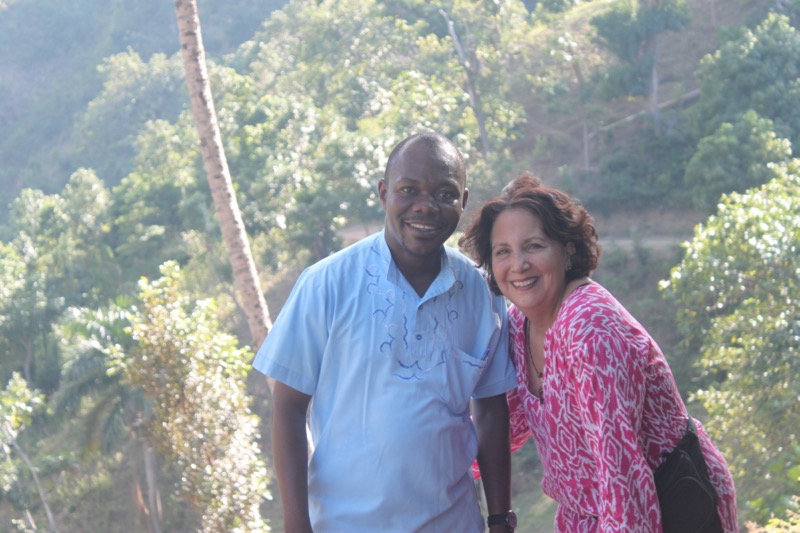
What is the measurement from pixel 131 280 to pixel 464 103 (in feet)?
30.0

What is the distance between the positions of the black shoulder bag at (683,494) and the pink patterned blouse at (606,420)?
0.03 metres

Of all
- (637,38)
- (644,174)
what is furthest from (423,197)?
(637,38)

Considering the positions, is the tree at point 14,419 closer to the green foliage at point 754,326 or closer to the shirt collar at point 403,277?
the green foliage at point 754,326

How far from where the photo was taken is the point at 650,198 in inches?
901

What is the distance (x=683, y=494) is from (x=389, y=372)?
0.75 metres

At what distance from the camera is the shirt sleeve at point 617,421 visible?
2.03 m

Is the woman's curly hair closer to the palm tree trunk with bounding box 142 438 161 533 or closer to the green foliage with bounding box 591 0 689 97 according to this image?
the palm tree trunk with bounding box 142 438 161 533

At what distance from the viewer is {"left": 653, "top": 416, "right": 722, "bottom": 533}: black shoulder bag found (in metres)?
2.11

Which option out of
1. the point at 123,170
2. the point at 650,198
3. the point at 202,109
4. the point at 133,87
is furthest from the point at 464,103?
the point at 133,87

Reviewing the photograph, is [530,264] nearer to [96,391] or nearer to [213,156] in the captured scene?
[213,156]

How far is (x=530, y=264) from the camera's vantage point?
91.1 inches

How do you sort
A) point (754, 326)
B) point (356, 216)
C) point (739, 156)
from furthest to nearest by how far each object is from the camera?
point (356, 216)
point (739, 156)
point (754, 326)

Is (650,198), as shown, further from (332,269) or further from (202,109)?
(332,269)

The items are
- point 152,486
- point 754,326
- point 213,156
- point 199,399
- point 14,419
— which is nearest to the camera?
point 213,156
